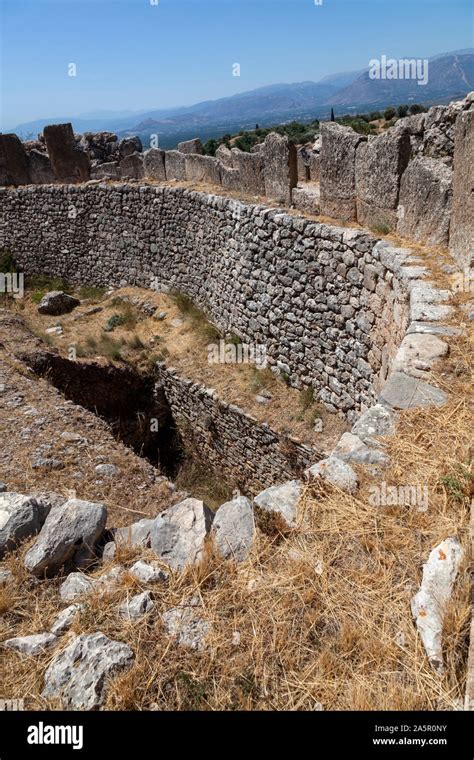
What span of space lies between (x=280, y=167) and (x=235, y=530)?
19.8 ft

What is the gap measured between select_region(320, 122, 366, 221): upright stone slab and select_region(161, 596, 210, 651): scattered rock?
→ 17.0 feet

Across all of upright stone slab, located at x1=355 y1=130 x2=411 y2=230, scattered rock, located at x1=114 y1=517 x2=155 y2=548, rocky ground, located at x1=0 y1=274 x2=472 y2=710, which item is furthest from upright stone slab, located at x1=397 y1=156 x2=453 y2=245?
scattered rock, located at x1=114 y1=517 x2=155 y2=548

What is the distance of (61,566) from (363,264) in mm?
4186

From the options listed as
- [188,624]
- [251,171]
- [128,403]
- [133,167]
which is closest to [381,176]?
[251,171]

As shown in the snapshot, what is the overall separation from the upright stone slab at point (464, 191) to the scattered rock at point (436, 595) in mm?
2960

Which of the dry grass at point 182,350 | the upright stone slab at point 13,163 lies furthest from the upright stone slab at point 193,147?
the upright stone slab at point 13,163

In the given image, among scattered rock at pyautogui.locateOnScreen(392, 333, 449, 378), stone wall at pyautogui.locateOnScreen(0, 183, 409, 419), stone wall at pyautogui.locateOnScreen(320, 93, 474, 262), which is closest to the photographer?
scattered rock at pyautogui.locateOnScreen(392, 333, 449, 378)

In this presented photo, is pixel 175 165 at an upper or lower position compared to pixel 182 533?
upper

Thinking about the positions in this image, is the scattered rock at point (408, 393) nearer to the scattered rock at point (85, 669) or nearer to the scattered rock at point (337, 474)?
the scattered rock at point (337, 474)

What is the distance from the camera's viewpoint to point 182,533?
2.92 m

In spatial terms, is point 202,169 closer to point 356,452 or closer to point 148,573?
point 356,452

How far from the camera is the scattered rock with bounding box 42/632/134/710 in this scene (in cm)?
211

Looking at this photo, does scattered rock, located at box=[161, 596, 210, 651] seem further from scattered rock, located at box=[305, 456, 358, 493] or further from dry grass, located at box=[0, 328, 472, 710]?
scattered rock, located at box=[305, 456, 358, 493]
